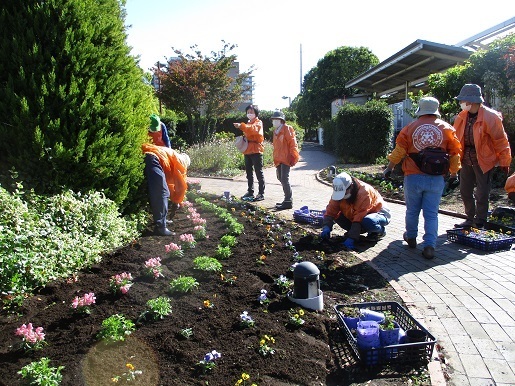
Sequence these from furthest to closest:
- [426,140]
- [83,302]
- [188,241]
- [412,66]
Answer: [412,66] < [426,140] < [188,241] < [83,302]

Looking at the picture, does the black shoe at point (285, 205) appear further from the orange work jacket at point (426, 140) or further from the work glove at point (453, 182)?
the orange work jacket at point (426, 140)

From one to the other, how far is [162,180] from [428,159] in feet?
10.2

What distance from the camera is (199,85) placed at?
20094 mm

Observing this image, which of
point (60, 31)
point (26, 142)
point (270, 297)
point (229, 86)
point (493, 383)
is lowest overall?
point (493, 383)

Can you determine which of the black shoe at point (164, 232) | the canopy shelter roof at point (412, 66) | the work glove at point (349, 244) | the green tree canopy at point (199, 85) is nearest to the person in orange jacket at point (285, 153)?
the work glove at point (349, 244)

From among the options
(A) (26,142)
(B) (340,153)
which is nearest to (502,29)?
(B) (340,153)

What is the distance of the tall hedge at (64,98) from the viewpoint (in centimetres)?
387

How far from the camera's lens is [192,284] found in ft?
11.4

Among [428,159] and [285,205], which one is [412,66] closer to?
[285,205]

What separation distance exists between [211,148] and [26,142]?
11391 millimetres

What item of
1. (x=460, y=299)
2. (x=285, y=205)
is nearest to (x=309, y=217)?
(x=285, y=205)

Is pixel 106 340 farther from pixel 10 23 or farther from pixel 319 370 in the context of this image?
pixel 10 23

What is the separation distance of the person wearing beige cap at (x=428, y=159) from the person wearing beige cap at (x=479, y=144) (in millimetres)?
953

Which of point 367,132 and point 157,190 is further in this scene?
point 367,132
